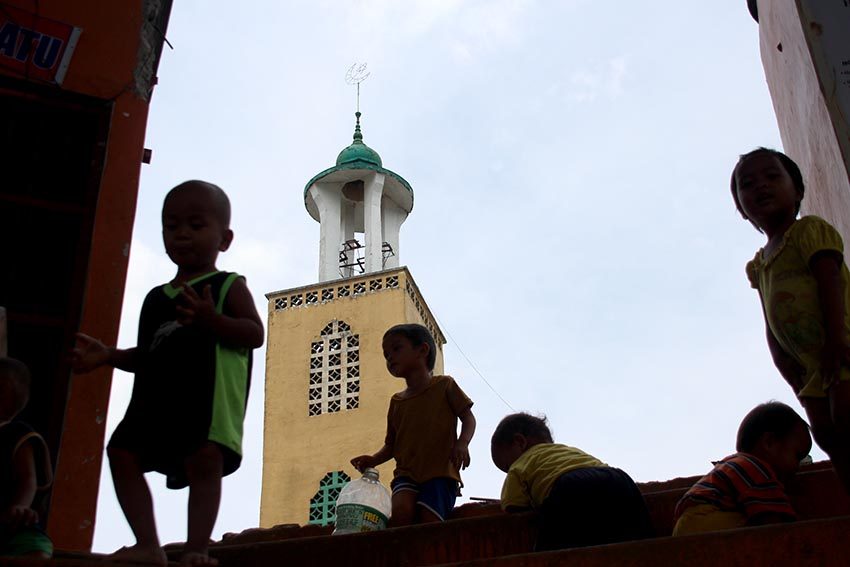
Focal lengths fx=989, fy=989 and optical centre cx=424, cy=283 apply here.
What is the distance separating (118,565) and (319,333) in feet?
71.5

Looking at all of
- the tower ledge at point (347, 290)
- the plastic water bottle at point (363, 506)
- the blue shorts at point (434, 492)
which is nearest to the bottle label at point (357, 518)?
the plastic water bottle at point (363, 506)

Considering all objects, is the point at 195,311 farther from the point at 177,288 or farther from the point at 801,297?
the point at 801,297

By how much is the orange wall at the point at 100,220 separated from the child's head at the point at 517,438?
152 cm

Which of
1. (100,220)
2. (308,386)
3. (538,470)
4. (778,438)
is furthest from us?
(308,386)

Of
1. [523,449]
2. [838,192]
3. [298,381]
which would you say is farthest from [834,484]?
[298,381]

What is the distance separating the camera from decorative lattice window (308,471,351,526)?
2084 cm

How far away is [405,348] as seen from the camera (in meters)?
4.64

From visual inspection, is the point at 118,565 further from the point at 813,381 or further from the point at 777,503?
the point at 813,381

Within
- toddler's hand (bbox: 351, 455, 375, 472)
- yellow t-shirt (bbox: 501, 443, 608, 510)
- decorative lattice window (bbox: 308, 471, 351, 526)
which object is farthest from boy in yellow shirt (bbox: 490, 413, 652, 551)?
decorative lattice window (bbox: 308, 471, 351, 526)

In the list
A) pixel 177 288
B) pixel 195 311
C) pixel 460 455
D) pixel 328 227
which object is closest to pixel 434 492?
pixel 460 455

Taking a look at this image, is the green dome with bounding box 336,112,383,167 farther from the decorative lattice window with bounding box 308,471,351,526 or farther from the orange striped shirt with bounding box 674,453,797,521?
the orange striped shirt with bounding box 674,453,797,521

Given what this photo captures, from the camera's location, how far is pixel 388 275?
23.9 metres

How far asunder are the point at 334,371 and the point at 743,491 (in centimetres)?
2067

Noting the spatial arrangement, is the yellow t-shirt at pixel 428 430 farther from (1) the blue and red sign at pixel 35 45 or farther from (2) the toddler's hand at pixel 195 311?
(1) the blue and red sign at pixel 35 45
